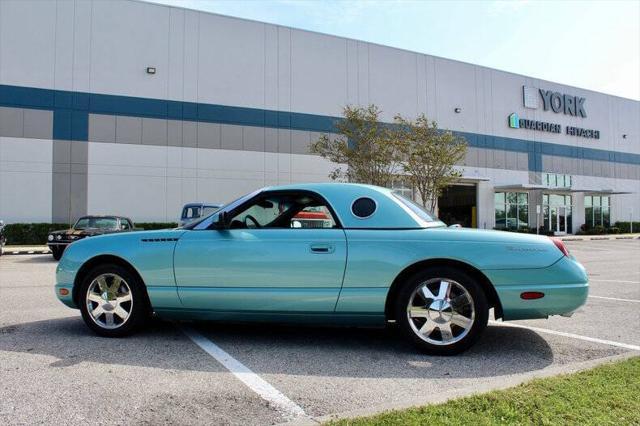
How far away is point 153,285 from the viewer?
4.84m

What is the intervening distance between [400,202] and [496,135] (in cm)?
3680

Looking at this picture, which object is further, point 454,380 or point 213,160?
point 213,160

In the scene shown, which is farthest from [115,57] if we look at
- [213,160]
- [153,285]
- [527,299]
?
[527,299]

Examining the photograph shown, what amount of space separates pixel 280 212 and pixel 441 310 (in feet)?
5.90

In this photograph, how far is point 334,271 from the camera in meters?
4.46

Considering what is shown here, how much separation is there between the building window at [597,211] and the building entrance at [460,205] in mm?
11775

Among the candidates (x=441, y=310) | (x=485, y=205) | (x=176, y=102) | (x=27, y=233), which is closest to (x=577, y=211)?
(x=485, y=205)

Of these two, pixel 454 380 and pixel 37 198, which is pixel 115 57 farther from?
pixel 454 380

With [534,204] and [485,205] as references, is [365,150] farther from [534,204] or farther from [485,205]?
[534,204]

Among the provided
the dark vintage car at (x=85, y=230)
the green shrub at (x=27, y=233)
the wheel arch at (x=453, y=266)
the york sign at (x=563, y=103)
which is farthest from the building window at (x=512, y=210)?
the wheel arch at (x=453, y=266)

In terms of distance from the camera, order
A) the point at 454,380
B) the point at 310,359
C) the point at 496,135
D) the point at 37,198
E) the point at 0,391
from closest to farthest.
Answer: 1. the point at 0,391
2. the point at 454,380
3. the point at 310,359
4. the point at 37,198
5. the point at 496,135

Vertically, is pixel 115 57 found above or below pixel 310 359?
above

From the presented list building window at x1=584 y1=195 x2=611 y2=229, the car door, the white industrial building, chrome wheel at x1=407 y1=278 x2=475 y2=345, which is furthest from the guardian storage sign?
the car door

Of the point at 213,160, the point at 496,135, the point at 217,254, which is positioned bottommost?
the point at 217,254
